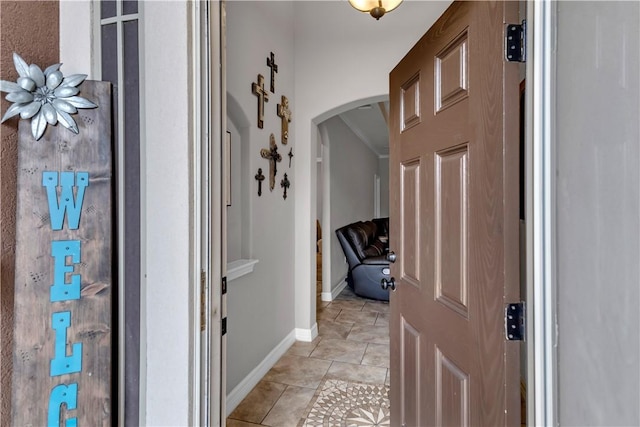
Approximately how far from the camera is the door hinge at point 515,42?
2.76ft

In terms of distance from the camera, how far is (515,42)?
849mm

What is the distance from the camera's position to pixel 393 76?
1655 millimetres

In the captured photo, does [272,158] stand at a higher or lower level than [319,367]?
higher

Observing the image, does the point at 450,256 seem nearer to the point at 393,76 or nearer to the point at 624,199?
the point at 624,199

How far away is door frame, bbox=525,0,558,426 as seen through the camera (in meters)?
0.75

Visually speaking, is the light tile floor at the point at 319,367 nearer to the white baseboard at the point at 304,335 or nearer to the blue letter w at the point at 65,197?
the white baseboard at the point at 304,335

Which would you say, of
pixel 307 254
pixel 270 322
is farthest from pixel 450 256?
pixel 307 254

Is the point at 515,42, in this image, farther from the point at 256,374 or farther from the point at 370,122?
the point at 370,122

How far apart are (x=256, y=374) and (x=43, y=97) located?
6.91 ft

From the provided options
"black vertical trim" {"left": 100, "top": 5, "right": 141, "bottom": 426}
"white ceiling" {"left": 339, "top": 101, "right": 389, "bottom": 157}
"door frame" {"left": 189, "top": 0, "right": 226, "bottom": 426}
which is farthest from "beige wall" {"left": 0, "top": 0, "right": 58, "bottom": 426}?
"white ceiling" {"left": 339, "top": 101, "right": 389, "bottom": 157}

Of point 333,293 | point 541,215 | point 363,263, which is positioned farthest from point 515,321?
point 333,293

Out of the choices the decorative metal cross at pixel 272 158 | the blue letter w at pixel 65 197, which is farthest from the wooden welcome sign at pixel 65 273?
the decorative metal cross at pixel 272 158

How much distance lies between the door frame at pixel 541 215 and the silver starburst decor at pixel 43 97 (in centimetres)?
119

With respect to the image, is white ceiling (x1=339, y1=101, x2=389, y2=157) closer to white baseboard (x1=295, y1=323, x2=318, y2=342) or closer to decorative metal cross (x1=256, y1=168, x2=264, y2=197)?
decorative metal cross (x1=256, y1=168, x2=264, y2=197)
